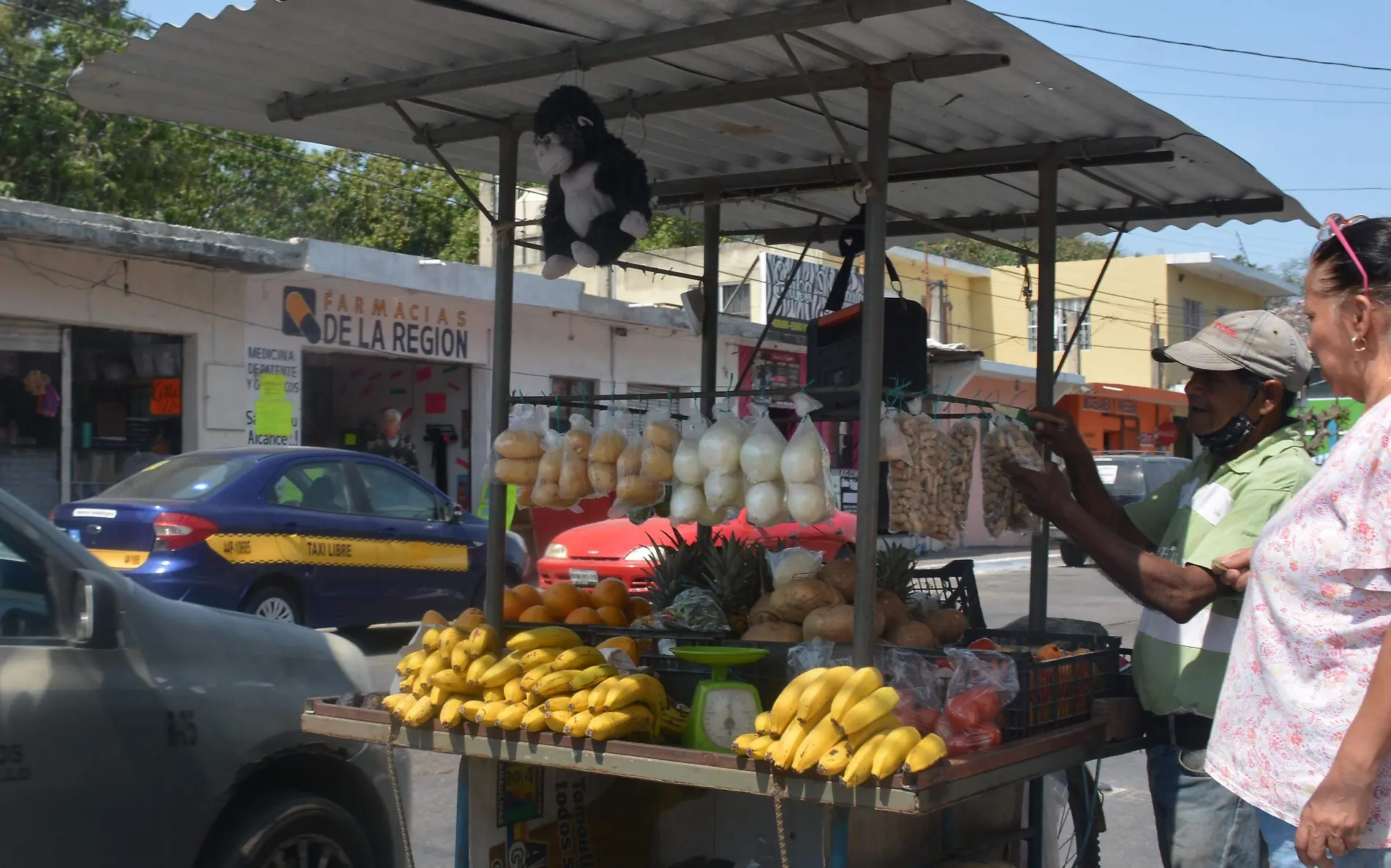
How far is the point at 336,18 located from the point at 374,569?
763 centimetres

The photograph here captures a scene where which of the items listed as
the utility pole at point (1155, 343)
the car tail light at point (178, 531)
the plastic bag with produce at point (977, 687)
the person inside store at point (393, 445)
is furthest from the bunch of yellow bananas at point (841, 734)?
the utility pole at point (1155, 343)

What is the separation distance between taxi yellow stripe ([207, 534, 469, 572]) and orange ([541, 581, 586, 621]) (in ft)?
18.4

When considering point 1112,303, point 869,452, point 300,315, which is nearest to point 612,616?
point 869,452

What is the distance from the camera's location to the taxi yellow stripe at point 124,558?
9.03 m

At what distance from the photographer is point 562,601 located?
14.6ft

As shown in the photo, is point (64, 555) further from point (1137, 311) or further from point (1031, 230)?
point (1137, 311)

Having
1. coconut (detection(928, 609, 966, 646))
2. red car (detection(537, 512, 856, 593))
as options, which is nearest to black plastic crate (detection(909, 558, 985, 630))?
coconut (detection(928, 609, 966, 646))

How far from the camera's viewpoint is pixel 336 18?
3.49 meters

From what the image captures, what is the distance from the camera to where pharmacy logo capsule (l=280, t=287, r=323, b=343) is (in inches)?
591

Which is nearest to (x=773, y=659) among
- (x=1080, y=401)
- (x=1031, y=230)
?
(x=1031, y=230)

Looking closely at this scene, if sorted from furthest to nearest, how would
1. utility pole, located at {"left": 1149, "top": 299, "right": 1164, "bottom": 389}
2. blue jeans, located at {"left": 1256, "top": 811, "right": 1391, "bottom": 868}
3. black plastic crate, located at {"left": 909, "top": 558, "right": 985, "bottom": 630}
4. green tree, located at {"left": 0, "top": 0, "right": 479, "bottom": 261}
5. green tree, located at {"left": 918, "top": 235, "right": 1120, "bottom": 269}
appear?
green tree, located at {"left": 918, "top": 235, "right": 1120, "bottom": 269} < utility pole, located at {"left": 1149, "top": 299, "right": 1164, "bottom": 389} < green tree, located at {"left": 0, "top": 0, "right": 479, "bottom": 261} < black plastic crate, located at {"left": 909, "top": 558, "right": 985, "bottom": 630} < blue jeans, located at {"left": 1256, "top": 811, "right": 1391, "bottom": 868}

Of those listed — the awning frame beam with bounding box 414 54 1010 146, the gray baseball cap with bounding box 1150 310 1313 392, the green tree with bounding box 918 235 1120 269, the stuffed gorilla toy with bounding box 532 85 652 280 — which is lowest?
the gray baseball cap with bounding box 1150 310 1313 392

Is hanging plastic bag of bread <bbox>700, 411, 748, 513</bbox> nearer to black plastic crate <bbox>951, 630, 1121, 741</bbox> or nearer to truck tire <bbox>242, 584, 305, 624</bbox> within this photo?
black plastic crate <bbox>951, 630, 1121, 741</bbox>

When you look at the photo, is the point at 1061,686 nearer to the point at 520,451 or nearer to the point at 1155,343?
the point at 520,451
